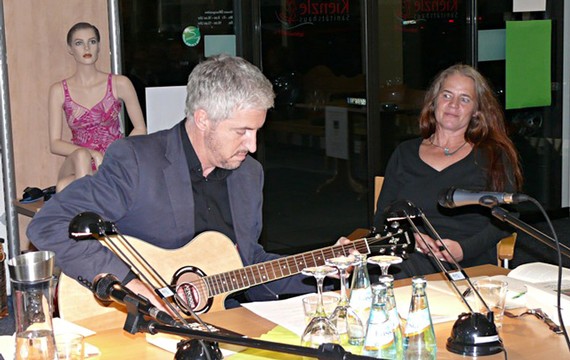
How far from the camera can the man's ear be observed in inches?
125

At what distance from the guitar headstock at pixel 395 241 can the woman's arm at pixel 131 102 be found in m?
2.77

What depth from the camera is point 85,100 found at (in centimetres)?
556

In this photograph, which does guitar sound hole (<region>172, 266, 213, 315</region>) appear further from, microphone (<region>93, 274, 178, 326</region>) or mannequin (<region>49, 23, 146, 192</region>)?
mannequin (<region>49, 23, 146, 192</region>)

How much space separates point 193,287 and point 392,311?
103 centimetres

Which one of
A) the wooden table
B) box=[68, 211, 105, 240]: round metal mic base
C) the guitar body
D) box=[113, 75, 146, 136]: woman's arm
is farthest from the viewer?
box=[113, 75, 146, 136]: woman's arm

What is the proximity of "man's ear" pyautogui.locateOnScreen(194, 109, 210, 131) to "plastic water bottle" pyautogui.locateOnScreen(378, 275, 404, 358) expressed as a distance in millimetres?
1130

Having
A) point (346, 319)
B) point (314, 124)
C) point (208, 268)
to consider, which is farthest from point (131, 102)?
point (346, 319)

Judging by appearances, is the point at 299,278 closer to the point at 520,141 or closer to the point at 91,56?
the point at 91,56

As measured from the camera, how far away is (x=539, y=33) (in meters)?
7.26

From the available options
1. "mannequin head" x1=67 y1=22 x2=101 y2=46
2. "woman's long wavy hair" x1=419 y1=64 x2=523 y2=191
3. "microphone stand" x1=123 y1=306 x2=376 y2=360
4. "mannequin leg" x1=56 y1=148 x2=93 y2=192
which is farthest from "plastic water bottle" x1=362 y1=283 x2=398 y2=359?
"mannequin head" x1=67 y1=22 x2=101 y2=46

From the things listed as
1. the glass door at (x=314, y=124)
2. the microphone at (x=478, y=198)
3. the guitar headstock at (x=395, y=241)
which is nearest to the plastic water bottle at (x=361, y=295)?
the microphone at (x=478, y=198)

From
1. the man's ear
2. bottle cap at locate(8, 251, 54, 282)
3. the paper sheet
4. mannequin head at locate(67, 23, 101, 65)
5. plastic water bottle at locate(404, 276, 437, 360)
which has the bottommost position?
the paper sheet

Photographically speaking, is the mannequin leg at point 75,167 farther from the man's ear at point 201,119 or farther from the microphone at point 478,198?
the microphone at point 478,198

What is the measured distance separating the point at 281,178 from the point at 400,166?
2468 millimetres
